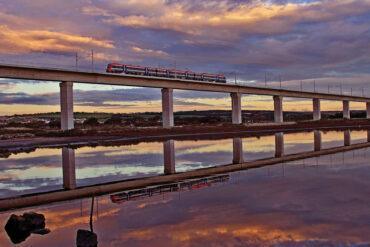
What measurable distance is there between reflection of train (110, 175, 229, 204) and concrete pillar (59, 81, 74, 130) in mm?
36973

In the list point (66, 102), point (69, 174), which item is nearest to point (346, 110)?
point (66, 102)

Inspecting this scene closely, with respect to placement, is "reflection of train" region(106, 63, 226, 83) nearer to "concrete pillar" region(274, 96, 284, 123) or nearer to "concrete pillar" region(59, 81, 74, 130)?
"concrete pillar" region(59, 81, 74, 130)

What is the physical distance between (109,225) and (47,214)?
Result: 251cm

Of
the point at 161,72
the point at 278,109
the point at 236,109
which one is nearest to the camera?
the point at 161,72

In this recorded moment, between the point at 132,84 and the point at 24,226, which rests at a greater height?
the point at 132,84

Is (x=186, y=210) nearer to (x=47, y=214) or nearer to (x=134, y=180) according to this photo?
(x=47, y=214)

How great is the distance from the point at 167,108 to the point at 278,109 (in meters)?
39.6

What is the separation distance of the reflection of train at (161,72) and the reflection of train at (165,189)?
40470mm

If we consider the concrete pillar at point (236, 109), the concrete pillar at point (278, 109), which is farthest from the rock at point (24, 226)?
the concrete pillar at point (278, 109)

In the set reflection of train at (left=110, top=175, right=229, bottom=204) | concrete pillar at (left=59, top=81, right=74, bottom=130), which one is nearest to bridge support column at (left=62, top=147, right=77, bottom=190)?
reflection of train at (left=110, top=175, right=229, bottom=204)

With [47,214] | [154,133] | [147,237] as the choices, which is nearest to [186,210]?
[147,237]

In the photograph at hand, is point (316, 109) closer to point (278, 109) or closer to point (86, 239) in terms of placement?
point (278, 109)

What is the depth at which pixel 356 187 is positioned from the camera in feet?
41.1

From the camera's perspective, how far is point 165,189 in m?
13.1
